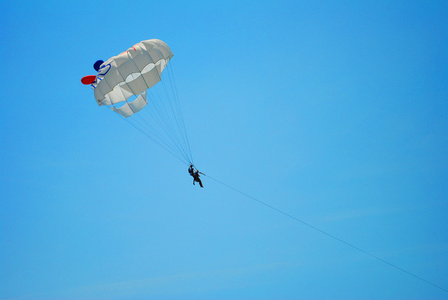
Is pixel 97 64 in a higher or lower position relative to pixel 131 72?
higher

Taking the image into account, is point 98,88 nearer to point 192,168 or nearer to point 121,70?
point 121,70

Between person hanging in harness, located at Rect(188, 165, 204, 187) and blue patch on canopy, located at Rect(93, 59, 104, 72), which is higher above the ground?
blue patch on canopy, located at Rect(93, 59, 104, 72)

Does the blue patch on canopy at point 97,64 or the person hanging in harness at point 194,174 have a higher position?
the blue patch on canopy at point 97,64

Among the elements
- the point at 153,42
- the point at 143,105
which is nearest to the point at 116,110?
the point at 143,105

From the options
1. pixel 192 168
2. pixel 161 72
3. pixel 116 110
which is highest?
pixel 161 72

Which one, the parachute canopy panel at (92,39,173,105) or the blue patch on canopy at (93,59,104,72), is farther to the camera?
the blue patch on canopy at (93,59,104,72)

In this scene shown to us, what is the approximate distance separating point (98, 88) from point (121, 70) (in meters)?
1.74

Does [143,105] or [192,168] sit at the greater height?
[143,105]

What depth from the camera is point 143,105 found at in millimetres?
29109

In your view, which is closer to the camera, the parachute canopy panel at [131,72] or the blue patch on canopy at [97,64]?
the parachute canopy panel at [131,72]

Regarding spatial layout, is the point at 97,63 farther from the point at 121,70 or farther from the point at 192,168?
the point at 192,168

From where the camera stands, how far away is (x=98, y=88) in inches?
1043

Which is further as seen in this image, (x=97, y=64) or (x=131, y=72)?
(x=97, y=64)

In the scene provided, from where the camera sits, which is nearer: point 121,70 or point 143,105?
point 121,70
